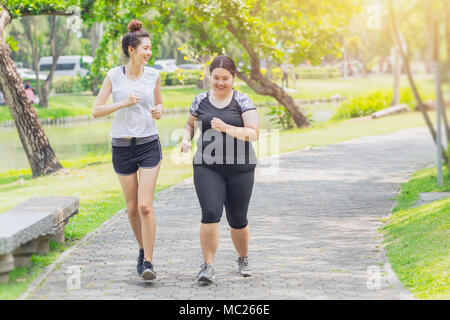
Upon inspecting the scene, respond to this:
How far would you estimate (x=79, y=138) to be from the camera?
2858 cm

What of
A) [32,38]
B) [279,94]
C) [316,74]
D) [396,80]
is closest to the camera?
[279,94]

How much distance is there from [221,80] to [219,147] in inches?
21.1

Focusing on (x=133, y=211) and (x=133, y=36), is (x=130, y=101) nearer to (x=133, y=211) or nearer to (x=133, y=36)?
(x=133, y=36)

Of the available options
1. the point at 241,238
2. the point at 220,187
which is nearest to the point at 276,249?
the point at 241,238

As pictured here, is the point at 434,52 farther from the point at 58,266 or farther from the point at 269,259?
the point at 58,266

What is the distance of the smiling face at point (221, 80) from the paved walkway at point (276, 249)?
1600 millimetres

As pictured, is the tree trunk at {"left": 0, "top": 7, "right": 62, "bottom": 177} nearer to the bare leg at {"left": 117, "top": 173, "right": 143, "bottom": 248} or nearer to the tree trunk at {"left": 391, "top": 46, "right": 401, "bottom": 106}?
the bare leg at {"left": 117, "top": 173, "right": 143, "bottom": 248}

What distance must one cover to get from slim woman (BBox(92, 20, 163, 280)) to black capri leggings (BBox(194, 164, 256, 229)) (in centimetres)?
43

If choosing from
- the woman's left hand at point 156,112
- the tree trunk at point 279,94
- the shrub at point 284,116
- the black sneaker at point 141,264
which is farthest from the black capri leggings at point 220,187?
the shrub at point 284,116

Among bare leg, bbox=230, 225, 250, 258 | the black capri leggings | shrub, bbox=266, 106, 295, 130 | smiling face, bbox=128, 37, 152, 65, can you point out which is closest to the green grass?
bare leg, bbox=230, 225, 250, 258

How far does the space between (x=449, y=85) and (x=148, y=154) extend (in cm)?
401

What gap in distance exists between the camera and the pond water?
22.9 metres

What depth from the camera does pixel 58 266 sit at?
6.90 m
